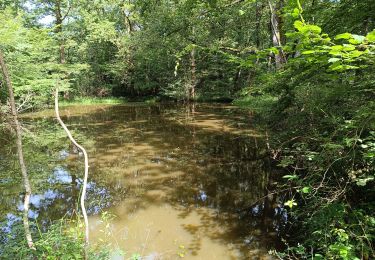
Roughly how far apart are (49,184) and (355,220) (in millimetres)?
5429

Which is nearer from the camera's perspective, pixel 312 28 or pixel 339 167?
pixel 312 28

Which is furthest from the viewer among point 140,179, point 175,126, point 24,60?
point 24,60

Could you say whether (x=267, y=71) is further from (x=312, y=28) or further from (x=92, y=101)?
(x=92, y=101)

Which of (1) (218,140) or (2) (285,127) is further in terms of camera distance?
(1) (218,140)

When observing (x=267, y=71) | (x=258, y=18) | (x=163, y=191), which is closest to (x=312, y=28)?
(x=163, y=191)

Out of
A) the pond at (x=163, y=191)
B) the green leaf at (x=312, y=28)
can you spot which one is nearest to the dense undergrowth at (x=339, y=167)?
the green leaf at (x=312, y=28)

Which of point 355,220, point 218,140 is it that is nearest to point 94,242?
point 355,220

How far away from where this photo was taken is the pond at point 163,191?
162 inches

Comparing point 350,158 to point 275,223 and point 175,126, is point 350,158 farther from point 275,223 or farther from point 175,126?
point 175,126

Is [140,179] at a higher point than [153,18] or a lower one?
lower

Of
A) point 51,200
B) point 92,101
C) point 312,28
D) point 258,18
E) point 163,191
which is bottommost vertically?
point 163,191

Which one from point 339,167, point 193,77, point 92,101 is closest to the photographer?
point 339,167

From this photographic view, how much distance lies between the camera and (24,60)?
45.8ft

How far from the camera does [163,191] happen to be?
578 cm
